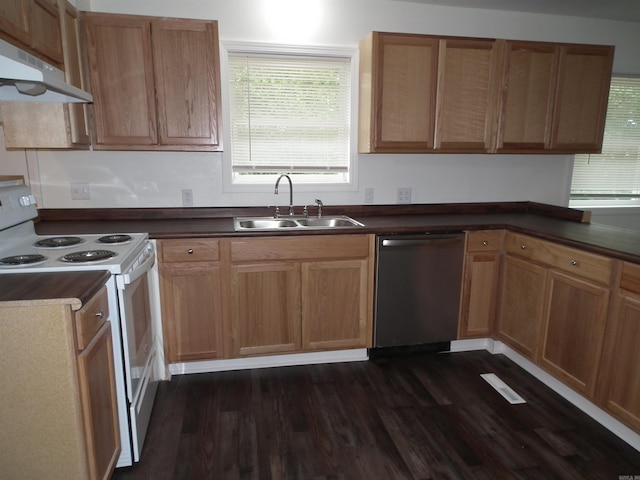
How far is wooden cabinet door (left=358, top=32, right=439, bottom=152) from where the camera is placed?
9.14ft

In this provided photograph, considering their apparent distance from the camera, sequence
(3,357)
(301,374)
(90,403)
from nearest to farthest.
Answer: (3,357), (90,403), (301,374)

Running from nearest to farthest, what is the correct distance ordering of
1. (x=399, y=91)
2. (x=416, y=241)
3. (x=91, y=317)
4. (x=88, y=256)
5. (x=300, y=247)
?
(x=91, y=317) < (x=88, y=256) < (x=300, y=247) < (x=416, y=241) < (x=399, y=91)

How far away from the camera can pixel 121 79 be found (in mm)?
2516

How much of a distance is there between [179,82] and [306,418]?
6.85 ft

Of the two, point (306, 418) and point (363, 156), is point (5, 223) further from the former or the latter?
point (363, 156)

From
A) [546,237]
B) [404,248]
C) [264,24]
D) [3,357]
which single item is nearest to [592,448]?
[546,237]

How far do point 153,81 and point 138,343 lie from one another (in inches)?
61.1

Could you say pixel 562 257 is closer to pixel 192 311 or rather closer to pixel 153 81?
pixel 192 311

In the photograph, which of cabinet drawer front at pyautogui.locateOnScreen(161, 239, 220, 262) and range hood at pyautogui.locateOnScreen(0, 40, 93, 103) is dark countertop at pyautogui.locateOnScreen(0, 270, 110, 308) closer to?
range hood at pyautogui.locateOnScreen(0, 40, 93, 103)

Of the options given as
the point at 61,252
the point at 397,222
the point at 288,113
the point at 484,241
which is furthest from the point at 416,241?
the point at 61,252

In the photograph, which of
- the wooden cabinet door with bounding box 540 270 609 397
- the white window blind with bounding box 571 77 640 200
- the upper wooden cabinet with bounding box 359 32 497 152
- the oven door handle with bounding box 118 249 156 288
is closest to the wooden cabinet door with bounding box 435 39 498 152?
the upper wooden cabinet with bounding box 359 32 497 152

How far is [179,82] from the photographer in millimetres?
2572

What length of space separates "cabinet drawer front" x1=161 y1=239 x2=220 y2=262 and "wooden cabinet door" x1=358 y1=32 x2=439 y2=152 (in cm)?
126

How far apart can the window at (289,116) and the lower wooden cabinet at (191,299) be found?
794 millimetres
